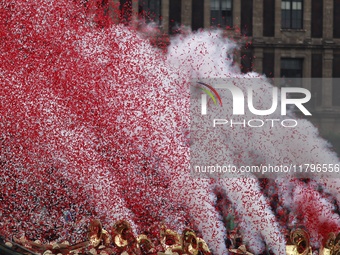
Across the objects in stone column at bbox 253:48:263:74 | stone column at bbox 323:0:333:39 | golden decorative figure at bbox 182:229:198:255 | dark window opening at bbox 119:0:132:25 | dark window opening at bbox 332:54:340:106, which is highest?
dark window opening at bbox 119:0:132:25

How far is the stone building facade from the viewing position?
2653 cm

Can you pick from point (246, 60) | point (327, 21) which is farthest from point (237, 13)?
point (327, 21)

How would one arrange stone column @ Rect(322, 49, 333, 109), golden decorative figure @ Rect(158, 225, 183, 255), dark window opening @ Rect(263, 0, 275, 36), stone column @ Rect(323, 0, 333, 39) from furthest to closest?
1. stone column @ Rect(323, 0, 333, 39)
2. dark window opening @ Rect(263, 0, 275, 36)
3. stone column @ Rect(322, 49, 333, 109)
4. golden decorative figure @ Rect(158, 225, 183, 255)

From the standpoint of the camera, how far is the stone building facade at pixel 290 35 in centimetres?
2653

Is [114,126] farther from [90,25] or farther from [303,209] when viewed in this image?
[303,209]

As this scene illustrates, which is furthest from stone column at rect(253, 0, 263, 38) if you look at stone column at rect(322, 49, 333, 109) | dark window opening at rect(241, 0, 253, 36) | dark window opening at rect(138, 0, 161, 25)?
dark window opening at rect(138, 0, 161, 25)

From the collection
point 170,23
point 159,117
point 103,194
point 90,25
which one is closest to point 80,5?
point 90,25

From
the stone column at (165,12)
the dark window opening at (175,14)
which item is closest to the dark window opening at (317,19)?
the dark window opening at (175,14)

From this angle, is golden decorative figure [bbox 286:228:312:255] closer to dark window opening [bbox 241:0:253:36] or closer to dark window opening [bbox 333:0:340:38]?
dark window opening [bbox 241:0:253:36]

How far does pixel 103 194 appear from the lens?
32.8 feet

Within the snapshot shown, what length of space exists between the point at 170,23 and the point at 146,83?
45.2 ft

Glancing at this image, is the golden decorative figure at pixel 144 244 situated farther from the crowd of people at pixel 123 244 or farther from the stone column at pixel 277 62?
the stone column at pixel 277 62

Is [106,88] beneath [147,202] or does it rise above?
above

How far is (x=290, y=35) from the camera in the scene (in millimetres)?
28578
